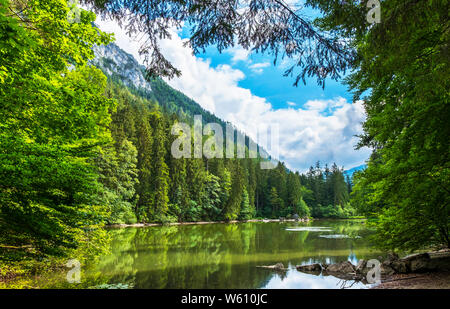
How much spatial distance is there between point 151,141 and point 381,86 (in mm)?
35629

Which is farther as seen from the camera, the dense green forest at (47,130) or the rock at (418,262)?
the rock at (418,262)

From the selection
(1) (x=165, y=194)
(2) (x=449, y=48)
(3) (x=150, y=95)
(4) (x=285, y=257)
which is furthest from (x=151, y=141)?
(3) (x=150, y=95)

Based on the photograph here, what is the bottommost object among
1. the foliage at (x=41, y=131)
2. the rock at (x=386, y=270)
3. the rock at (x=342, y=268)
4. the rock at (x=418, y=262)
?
the rock at (x=342, y=268)

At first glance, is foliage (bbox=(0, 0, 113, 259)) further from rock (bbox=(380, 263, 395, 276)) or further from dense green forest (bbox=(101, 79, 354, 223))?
dense green forest (bbox=(101, 79, 354, 223))

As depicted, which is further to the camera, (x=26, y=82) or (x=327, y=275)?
(x=327, y=275)

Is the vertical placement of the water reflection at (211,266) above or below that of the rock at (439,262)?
below

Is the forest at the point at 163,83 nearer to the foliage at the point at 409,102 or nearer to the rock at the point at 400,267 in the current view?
the foliage at the point at 409,102

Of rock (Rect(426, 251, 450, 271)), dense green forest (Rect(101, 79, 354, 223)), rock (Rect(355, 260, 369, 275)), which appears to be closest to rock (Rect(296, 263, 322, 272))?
rock (Rect(355, 260, 369, 275))

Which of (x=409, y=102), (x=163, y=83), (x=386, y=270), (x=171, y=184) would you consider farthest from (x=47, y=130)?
(x=171, y=184)

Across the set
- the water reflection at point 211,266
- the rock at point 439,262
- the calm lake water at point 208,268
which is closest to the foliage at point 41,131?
the calm lake water at point 208,268

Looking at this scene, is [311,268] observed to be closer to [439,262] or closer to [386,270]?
[386,270]

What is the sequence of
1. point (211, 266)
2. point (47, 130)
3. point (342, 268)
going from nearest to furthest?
point (47, 130), point (342, 268), point (211, 266)
